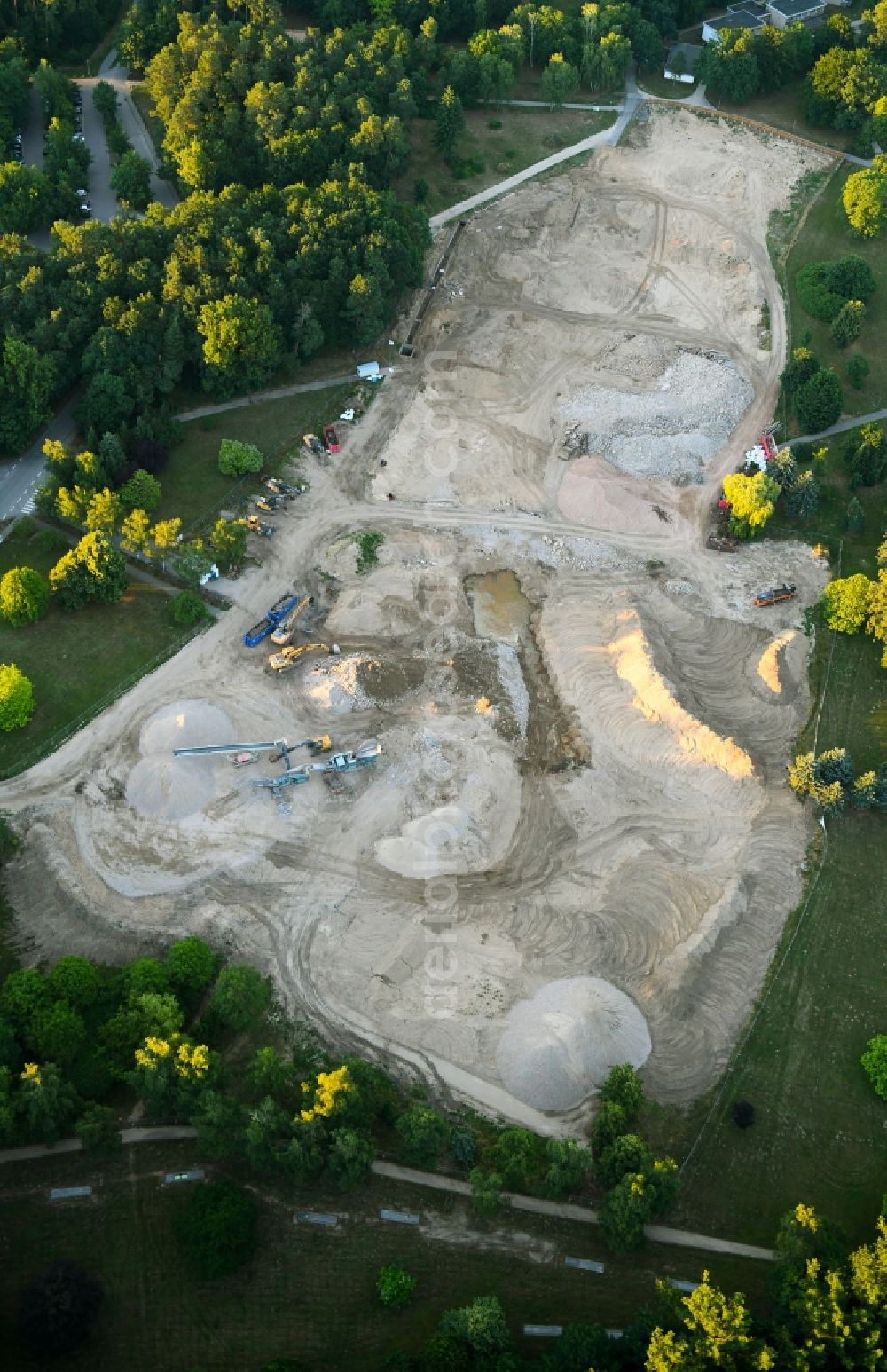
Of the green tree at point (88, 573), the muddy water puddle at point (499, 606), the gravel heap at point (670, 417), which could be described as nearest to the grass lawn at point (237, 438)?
the green tree at point (88, 573)

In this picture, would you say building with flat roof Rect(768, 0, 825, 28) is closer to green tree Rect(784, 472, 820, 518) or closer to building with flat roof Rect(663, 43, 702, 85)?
building with flat roof Rect(663, 43, 702, 85)

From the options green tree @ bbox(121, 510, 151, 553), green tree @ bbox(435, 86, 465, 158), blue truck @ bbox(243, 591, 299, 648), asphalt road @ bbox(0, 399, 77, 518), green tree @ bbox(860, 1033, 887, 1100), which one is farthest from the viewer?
green tree @ bbox(435, 86, 465, 158)

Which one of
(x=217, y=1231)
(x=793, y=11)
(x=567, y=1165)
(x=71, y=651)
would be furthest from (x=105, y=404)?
(x=793, y=11)

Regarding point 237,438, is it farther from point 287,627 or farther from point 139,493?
point 287,627

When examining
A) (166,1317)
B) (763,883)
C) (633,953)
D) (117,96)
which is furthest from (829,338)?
(166,1317)

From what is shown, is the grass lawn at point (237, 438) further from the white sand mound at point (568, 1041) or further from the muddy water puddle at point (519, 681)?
the white sand mound at point (568, 1041)

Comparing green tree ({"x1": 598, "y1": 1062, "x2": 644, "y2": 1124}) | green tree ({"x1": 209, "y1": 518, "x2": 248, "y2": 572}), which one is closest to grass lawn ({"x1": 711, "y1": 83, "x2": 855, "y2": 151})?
green tree ({"x1": 209, "y1": 518, "x2": 248, "y2": 572})
